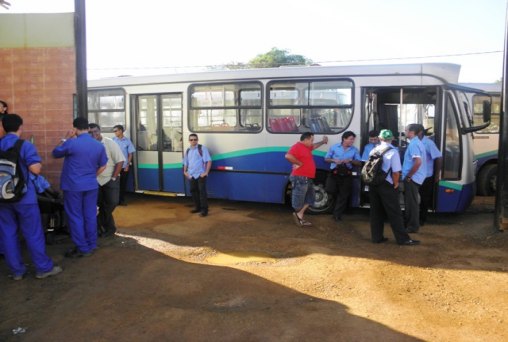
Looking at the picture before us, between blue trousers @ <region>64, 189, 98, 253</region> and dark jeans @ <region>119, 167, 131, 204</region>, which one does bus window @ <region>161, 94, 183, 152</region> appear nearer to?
dark jeans @ <region>119, 167, 131, 204</region>

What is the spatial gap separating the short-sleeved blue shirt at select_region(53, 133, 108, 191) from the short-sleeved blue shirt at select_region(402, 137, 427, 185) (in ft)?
14.7

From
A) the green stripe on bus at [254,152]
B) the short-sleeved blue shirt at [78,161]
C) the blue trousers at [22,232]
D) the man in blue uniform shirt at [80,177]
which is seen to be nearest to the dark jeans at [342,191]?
the green stripe on bus at [254,152]

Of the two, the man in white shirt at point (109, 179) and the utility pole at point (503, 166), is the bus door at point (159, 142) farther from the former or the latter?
the utility pole at point (503, 166)

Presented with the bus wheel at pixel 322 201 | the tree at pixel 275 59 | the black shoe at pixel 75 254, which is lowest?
the black shoe at pixel 75 254

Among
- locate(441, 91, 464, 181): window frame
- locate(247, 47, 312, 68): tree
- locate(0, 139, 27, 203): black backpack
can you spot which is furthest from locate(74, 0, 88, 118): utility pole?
locate(247, 47, 312, 68): tree

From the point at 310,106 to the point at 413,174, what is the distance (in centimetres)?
235

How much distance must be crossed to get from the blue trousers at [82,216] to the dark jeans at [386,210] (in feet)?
12.6

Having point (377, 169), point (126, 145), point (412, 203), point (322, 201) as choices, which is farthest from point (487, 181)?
point (126, 145)

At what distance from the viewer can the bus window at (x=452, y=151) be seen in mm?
8055

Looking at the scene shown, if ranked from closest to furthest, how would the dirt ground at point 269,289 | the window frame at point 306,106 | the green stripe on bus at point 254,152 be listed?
the dirt ground at point 269,289, the window frame at point 306,106, the green stripe on bus at point 254,152

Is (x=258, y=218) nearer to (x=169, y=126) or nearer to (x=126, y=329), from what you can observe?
(x=169, y=126)

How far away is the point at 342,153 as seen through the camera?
8305mm

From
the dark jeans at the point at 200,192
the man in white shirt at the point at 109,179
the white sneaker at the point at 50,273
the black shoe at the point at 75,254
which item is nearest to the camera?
the white sneaker at the point at 50,273

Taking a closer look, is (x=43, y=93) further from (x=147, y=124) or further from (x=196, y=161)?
(x=147, y=124)
